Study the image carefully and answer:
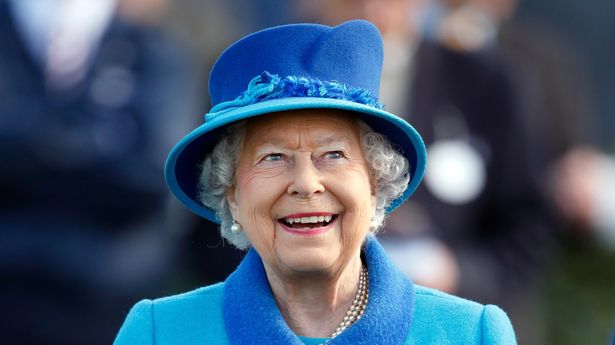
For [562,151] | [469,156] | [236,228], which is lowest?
[562,151]

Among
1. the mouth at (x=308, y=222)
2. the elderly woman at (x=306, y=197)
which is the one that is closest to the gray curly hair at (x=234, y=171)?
the elderly woman at (x=306, y=197)

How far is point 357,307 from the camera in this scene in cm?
495

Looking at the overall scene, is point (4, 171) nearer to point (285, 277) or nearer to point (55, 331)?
point (55, 331)

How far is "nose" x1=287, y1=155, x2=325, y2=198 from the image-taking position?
471cm

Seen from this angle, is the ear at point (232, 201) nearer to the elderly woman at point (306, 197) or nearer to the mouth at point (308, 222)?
the elderly woman at point (306, 197)

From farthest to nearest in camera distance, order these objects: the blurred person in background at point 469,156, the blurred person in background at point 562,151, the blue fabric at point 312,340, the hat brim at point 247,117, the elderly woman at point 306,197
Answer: the blurred person in background at point 562,151 → the blurred person in background at point 469,156 → the blue fabric at point 312,340 → the elderly woman at point 306,197 → the hat brim at point 247,117

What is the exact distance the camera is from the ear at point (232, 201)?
5020mm

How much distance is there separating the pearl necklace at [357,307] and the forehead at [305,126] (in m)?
0.45

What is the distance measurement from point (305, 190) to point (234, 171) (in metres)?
0.35

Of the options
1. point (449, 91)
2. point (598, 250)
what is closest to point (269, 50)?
point (449, 91)

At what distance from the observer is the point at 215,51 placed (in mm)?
8625

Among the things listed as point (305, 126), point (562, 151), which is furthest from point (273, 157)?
point (562, 151)

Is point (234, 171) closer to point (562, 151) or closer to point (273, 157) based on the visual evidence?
point (273, 157)

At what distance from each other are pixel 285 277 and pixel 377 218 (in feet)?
1.15
